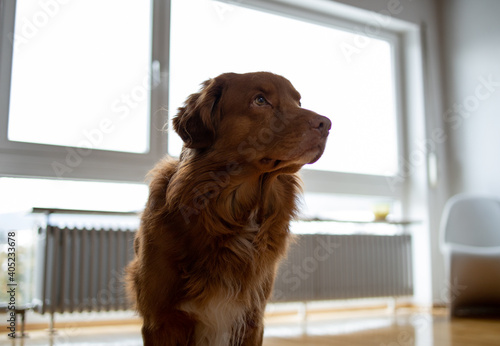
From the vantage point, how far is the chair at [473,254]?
12.7 ft

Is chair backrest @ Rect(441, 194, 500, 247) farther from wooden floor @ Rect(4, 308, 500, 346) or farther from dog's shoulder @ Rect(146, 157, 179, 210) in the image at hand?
dog's shoulder @ Rect(146, 157, 179, 210)

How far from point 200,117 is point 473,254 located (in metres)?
3.05

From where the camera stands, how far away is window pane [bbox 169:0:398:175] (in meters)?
4.04

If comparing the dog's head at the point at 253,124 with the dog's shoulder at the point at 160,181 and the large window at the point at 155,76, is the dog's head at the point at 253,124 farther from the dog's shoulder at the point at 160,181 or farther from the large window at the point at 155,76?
the large window at the point at 155,76

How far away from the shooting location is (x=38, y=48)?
339 cm

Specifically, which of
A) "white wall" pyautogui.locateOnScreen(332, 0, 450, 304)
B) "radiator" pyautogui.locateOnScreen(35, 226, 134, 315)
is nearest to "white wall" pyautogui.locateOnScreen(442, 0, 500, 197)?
"white wall" pyautogui.locateOnScreen(332, 0, 450, 304)

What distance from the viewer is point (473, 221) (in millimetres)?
4305

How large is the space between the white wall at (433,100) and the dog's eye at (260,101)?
3.40 metres

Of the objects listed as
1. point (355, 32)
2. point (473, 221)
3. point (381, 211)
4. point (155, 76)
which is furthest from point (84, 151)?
point (473, 221)

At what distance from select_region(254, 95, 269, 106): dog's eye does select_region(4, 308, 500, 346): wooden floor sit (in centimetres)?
156

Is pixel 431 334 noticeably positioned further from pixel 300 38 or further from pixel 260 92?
pixel 300 38

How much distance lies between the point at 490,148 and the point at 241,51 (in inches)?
97.0

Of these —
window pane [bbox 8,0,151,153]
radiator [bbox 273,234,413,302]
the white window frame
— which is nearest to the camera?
the white window frame

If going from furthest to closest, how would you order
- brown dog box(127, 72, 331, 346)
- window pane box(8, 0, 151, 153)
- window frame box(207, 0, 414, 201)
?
window frame box(207, 0, 414, 201), window pane box(8, 0, 151, 153), brown dog box(127, 72, 331, 346)
